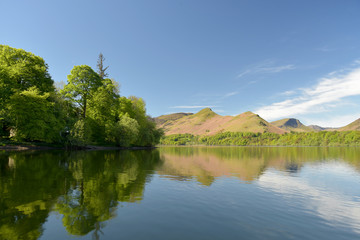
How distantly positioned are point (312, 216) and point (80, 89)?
227ft

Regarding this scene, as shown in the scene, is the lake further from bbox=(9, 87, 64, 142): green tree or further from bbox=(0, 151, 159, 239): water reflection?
bbox=(9, 87, 64, 142): green tree

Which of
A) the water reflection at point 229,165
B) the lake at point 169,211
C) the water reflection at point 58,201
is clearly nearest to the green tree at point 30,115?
the water reflection at point 229,165

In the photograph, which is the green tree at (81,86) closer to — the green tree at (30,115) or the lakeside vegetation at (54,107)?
the lakeside vegetation at (54,107)

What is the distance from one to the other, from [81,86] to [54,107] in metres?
11.4

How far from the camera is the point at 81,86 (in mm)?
65062

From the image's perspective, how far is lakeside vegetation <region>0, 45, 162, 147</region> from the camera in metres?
48.2

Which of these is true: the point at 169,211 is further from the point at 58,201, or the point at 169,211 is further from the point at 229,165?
the point at 229,165

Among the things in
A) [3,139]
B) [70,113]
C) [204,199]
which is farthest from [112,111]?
[204,199]

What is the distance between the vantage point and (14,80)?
2005 inches

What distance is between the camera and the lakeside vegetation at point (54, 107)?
48.2 metres

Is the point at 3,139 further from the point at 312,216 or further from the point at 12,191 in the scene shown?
the point at 312,216

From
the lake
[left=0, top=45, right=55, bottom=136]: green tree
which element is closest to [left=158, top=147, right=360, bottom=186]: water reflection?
the lake

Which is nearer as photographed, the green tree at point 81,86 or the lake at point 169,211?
the lake at point 169,211

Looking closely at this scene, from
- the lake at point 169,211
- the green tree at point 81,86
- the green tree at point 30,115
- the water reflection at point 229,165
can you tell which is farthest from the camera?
the green tree at point 81,86
